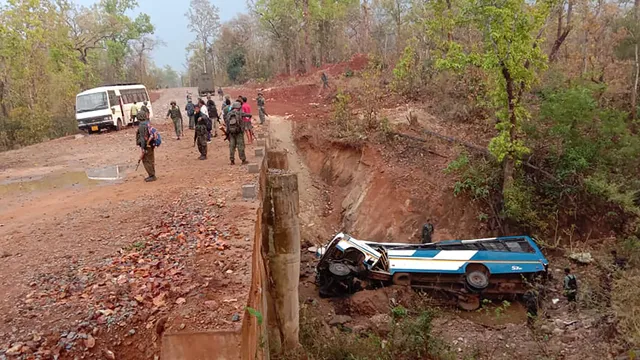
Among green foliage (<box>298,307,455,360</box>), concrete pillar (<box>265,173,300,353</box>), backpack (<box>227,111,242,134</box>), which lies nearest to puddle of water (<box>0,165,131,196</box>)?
backpack (<box>227,111,242,134</box>)

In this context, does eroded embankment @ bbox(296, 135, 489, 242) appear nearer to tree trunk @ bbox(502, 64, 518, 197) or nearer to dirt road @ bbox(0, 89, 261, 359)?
tree trunk @ bbox(502, 64, 518, 197)

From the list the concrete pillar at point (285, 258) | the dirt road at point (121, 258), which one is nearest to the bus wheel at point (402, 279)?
the concrete pillar at point (285, 258)

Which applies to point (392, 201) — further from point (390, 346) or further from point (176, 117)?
point (176, 117)

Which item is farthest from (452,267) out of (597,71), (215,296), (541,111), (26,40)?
(26,40)

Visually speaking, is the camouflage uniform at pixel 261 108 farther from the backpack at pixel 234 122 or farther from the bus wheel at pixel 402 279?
the bus wheel at pixel 402 279

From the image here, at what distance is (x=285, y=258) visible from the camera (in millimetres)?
9461

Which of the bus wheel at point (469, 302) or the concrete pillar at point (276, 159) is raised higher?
the concrete pillar at point (276, 159)

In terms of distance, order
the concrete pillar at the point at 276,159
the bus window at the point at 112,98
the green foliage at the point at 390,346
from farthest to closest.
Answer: the bus window at the point at 112,98
the concrete pillar at the point at 276,159
the green foliage at the point at 390,346

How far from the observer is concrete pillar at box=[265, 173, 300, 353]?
9.22 m

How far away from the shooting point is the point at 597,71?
63.9 ft

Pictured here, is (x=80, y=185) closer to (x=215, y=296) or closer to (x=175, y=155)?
(x=175, y=155)

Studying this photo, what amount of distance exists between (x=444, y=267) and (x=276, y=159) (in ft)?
20.2

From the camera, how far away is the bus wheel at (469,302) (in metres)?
11.9

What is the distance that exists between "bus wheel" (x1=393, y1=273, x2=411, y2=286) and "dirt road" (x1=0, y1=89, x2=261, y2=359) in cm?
466
